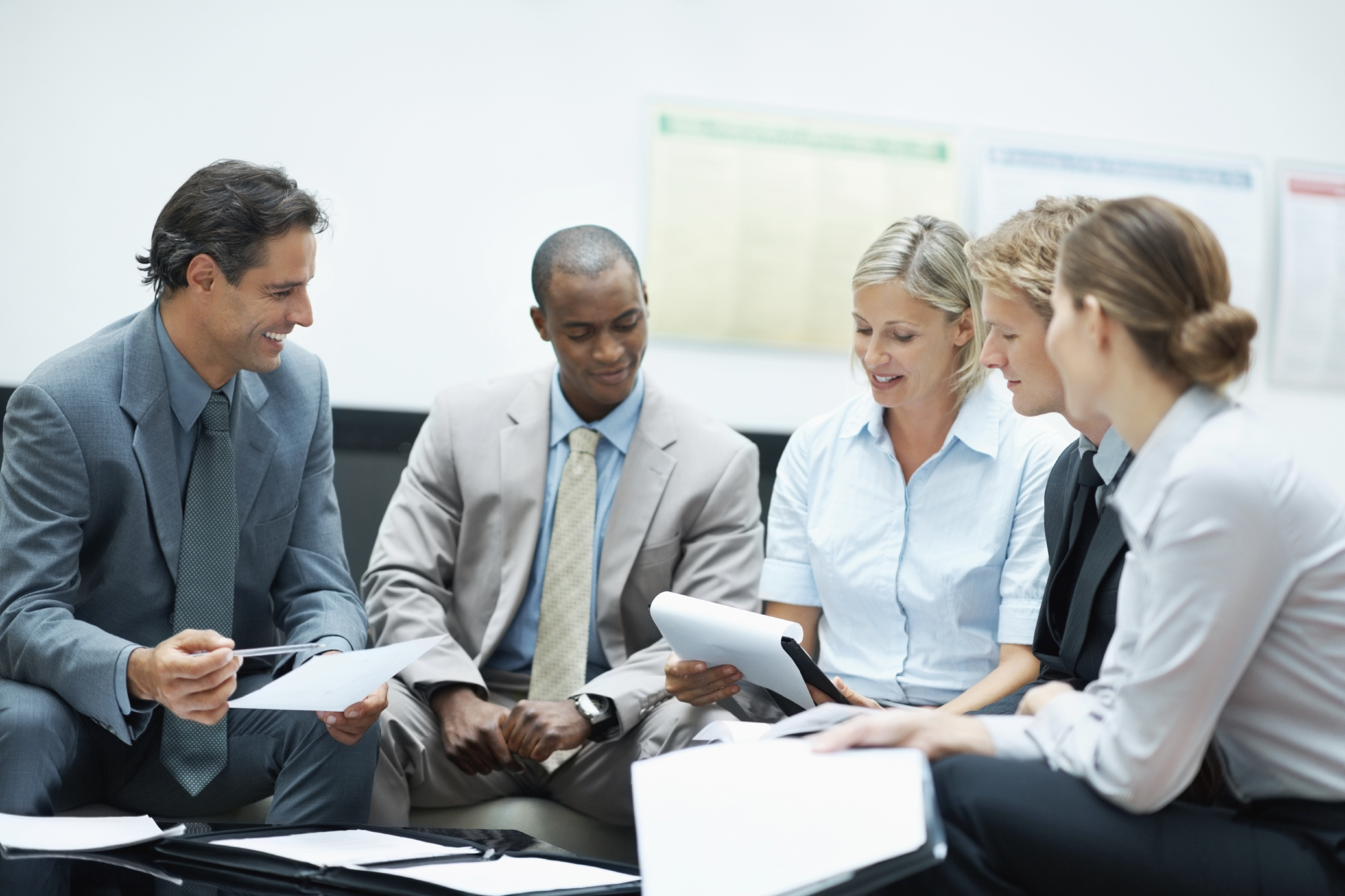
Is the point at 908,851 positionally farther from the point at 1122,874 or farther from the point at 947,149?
the point at 947,149

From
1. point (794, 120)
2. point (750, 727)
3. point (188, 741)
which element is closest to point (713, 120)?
point (794, 120)

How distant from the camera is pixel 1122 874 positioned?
1.14 metres

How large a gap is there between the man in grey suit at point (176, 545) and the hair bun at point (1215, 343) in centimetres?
122

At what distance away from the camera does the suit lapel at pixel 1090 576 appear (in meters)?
1.55

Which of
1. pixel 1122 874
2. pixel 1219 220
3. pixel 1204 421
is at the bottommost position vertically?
pixel 1122 874

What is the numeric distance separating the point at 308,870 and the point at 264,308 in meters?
0.90

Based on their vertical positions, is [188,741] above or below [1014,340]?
below

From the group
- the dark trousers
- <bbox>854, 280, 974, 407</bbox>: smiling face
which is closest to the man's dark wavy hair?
<bbox>854, 280, 974, 407</bbox>: smiling face

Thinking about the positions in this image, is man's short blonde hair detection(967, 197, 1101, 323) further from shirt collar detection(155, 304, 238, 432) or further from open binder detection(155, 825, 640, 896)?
shirt collar detection(155, 304, 238, 432)

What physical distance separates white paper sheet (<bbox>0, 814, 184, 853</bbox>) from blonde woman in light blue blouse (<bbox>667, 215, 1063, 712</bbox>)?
1.07 m

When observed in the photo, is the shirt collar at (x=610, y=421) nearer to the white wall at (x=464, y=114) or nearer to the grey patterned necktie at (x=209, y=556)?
the white wall at (x=464, y=114)

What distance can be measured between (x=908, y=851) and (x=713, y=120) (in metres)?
2.04

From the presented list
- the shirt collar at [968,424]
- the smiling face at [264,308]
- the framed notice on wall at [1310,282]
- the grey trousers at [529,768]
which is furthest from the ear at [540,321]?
the framed notice on wall at [1310,282]

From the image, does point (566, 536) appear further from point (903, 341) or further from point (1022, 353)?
point (1022, 353)
